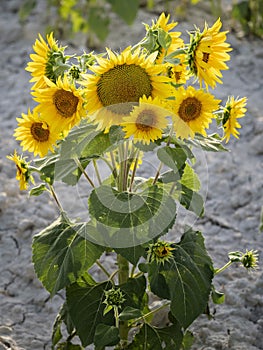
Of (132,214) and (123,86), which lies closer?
(123,86)

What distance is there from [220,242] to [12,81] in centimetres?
117

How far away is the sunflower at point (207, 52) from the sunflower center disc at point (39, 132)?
0.27 meters

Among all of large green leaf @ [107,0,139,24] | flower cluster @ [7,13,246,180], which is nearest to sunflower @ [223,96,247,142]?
flower cluster @ [7,13,246,180]

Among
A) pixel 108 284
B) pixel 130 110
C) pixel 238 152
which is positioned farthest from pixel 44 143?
pixel 238 152

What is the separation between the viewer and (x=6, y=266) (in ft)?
5.75

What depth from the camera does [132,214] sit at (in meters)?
1.19

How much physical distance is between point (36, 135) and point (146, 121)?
20 cm

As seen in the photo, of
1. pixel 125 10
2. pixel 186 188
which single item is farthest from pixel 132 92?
pixel 125 10

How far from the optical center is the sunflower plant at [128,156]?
1.10m

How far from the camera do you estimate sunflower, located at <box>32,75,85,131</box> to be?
43.4 inches

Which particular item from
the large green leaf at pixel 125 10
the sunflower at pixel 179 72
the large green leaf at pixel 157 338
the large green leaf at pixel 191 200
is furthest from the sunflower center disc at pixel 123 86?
the large green leaf at pixel 125 10

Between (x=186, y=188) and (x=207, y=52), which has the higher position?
(x=207, y=52)

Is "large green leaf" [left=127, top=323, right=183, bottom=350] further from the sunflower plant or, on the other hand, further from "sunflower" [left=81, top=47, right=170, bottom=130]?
"sunflower" [left=81, top=47, right=170, bottom=130]

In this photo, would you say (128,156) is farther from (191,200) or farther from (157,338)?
(157,338)
